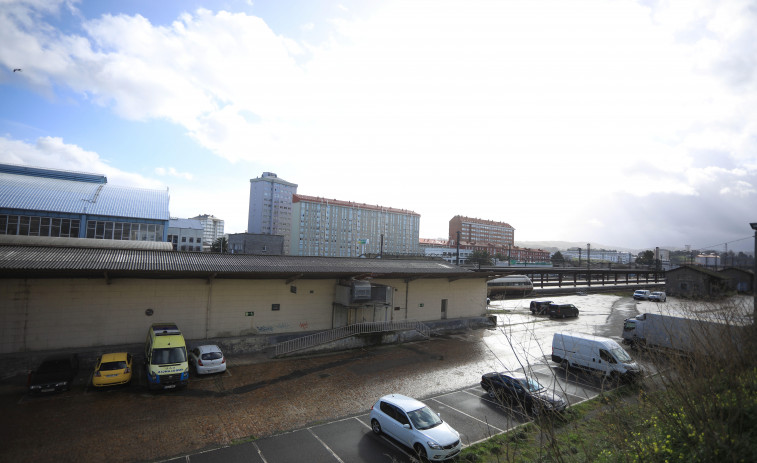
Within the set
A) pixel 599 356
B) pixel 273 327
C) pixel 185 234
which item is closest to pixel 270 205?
pixel 185 234

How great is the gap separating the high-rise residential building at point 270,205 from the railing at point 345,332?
372ft

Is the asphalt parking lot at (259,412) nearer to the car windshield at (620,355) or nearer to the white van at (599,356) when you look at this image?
the white van at (599,356)

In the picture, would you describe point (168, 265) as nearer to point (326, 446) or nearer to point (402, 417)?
point (326, 446)

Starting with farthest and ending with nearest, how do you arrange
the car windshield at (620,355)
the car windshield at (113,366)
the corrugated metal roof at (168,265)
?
the car windshield at (620,355)
the corrugated metal roof at (168,265)
the car windshield at (113,366)

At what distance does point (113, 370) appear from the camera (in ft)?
48.4

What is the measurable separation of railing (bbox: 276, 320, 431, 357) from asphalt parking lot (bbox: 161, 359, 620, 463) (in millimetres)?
8804

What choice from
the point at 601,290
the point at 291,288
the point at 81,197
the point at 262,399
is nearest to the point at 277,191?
the point at 81,197

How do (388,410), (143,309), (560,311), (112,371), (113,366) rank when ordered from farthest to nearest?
(560,311) → (143,309) → (113,366) → (112,371) → (388,410)

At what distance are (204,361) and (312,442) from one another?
8.21 metres

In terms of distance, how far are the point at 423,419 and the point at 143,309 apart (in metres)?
16.1

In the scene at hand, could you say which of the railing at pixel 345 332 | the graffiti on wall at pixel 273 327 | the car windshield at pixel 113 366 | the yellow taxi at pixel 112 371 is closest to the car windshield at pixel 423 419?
the railing at pixel 345 332

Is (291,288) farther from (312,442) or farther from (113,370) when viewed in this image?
→ (312,442)

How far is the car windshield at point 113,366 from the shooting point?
1474 centimetres

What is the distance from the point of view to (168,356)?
50.4 feet
